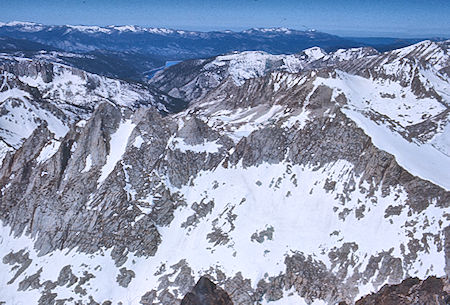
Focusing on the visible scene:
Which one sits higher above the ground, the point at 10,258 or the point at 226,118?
the point at 226,118

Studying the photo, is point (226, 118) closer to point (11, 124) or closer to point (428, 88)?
point (428, 88)

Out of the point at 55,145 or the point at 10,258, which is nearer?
the point at 10,258

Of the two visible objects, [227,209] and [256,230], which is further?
→ [227,209]

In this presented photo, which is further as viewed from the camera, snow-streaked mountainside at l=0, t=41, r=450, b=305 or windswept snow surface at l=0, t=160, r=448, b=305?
windswept snow surface at l=0, t=160, r=448, b=305

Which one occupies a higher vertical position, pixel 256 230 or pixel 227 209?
pixel 227 209

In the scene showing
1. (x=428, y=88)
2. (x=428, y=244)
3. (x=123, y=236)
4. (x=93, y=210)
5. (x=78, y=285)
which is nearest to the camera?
(x=428, y=244)

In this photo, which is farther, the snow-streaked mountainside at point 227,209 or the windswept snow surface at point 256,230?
the windswept snow surface at point 256,230

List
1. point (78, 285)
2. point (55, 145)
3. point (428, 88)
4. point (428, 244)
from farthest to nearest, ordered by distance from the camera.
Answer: point (428, 88), point (55, 145), point (78, 285), point (428, 244)

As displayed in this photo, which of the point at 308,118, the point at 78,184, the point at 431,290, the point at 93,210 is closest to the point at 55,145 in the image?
the point at 78,184
